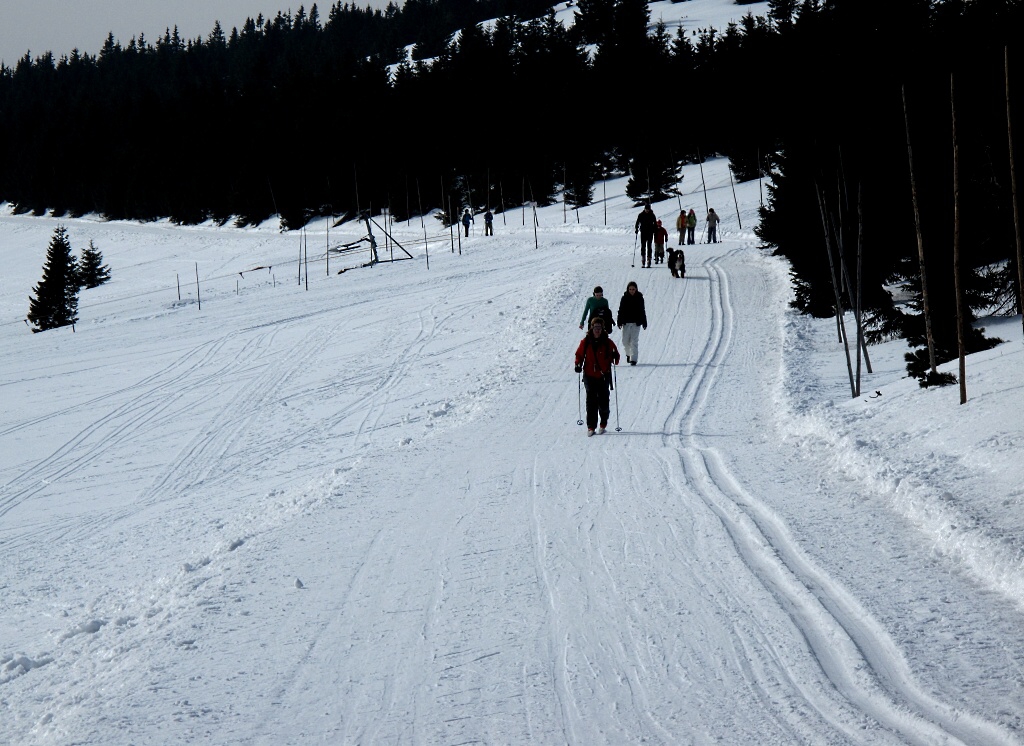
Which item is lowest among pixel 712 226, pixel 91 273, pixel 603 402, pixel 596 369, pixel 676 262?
pixel 603 402

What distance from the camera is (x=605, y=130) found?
6738cm

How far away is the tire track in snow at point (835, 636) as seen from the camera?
14.8 feet

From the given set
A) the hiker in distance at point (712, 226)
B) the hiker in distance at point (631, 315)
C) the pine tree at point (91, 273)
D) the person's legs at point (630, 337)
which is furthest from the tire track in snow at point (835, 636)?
the pine tree at point (91, 273)

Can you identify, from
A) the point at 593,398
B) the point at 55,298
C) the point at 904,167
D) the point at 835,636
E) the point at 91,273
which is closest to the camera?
the point at 835,636

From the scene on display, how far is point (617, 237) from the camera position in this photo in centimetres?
4075

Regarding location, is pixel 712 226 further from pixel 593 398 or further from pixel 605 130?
pixel 605 130

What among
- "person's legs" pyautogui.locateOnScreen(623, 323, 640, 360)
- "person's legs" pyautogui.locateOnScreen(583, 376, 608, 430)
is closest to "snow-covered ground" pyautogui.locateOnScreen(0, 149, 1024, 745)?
"person's legs" pyautogui.locateOnScreen(583, 376, 608, 430)

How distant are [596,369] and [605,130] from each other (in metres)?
58.3

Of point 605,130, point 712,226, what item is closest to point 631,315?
point 712,226

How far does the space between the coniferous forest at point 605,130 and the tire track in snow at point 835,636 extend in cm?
433

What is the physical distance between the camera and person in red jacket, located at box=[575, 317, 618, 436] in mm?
12188

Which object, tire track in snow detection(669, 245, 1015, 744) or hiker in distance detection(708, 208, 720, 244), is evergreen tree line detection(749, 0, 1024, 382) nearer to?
tire track in snow detection(669, 245, 1015, 744)

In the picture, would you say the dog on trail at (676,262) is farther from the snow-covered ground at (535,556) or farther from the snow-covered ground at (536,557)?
the snow-covered ground at (536,557)

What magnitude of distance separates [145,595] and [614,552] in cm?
416
